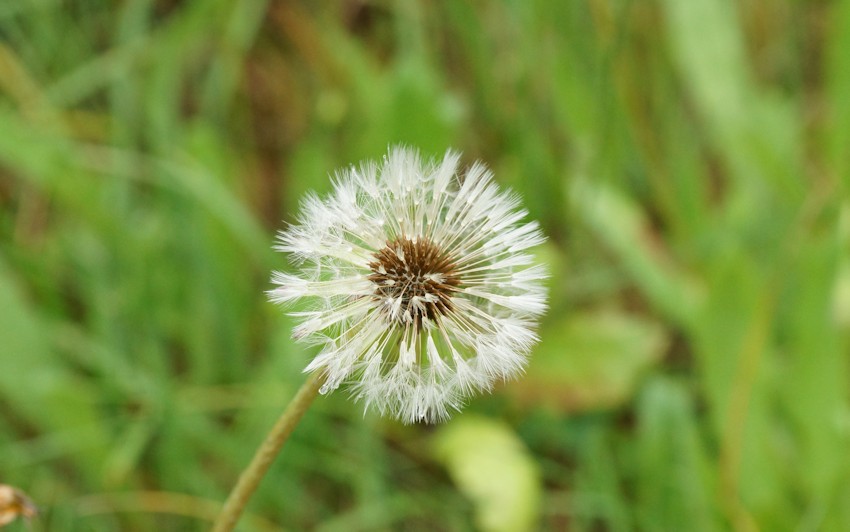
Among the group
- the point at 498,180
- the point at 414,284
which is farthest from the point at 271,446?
the point at 498,180

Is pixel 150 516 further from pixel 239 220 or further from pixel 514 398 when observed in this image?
pixel 514 398

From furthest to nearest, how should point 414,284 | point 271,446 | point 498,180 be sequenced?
point 498,180, point 414,284, point 271,446

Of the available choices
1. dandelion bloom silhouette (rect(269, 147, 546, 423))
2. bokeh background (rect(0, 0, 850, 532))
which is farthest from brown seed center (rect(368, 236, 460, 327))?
bokeh background (rect(0, 0, 850, 532))

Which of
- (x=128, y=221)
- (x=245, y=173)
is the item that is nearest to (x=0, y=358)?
(x=128, y=221)

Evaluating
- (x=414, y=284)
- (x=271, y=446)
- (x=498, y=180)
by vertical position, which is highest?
(x=498, y=180)

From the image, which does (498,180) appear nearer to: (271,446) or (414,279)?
(414,279)
